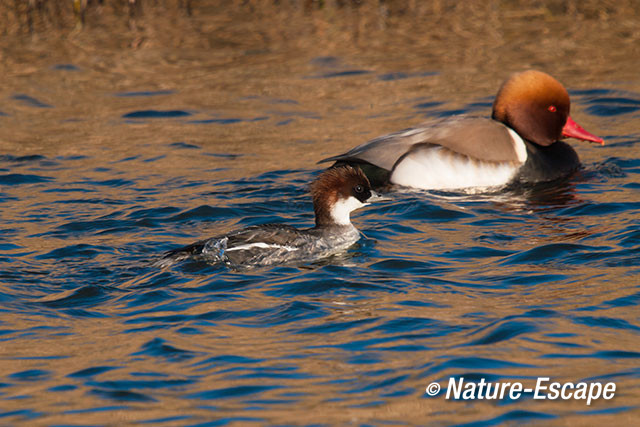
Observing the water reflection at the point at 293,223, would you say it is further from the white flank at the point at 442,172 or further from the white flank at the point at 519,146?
the white flank at the point at 519,146

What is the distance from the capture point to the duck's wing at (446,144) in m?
10.5

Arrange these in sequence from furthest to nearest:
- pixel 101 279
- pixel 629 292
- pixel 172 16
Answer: pixel 172 16 → pixel 101 279 → pixel 629 292

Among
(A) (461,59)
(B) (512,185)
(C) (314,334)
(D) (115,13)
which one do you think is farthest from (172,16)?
(C) (314,334)

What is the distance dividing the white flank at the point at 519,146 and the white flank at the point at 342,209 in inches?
107

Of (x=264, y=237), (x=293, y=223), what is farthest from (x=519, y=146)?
(x=264, y=237)

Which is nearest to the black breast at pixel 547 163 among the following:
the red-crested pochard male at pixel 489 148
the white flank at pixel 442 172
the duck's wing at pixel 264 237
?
the red-crested pochard male at pixel 489 148

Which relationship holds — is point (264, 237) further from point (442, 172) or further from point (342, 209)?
point (442, 172)

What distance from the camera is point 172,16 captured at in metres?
18.3

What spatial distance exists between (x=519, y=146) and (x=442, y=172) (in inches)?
37.9

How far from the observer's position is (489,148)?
10.7 metres

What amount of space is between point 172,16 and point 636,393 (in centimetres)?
1414

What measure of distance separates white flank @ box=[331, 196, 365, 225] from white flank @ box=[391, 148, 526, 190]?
1.78m

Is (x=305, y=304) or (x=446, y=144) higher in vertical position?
(x=446, y=144)

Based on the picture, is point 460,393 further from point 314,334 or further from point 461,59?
point 461,59
